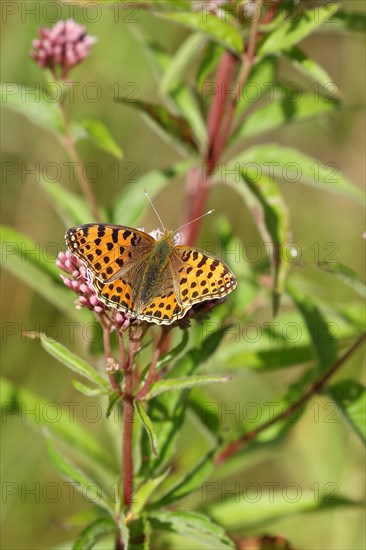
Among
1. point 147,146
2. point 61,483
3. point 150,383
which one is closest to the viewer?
point 150,383

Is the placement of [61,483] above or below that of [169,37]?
below

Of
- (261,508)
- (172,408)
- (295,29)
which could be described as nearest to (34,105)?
(295,29)

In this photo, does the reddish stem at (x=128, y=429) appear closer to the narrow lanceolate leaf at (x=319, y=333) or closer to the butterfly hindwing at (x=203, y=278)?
the butterfly hindwing at (x=203, y=278)

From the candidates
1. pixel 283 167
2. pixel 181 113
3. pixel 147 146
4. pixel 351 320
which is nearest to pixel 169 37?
pixel 147 146

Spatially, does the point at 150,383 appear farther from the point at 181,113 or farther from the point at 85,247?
the point at 181,113

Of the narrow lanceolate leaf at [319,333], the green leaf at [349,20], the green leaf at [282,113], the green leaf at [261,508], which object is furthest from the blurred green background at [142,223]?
the narrow lanceolate leaf at [319,333]

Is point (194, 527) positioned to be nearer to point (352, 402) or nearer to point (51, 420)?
point (352, 402)
